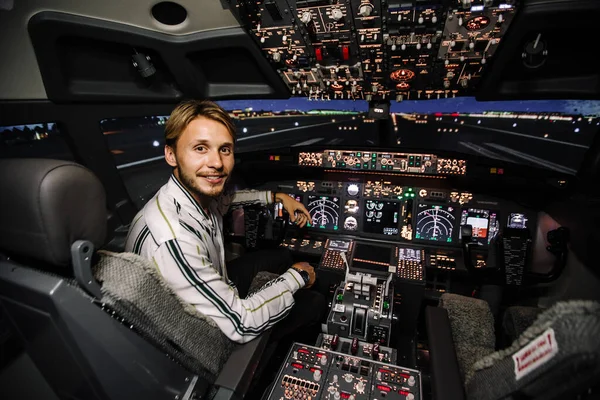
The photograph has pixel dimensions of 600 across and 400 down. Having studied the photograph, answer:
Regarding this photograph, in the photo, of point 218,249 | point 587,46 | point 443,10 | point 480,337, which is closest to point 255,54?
point 443,10

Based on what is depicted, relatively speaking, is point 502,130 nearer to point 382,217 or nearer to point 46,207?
point 382,217

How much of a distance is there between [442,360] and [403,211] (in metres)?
1.79

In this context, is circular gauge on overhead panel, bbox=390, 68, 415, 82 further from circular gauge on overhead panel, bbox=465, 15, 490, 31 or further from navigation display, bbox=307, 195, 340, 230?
navigation display, bbox=307, 195, 340, 230

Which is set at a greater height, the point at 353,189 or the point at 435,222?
the point at 353,189

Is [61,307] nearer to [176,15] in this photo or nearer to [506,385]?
[506,385]

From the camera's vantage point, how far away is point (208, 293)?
43.1 inches

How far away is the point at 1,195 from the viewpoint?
75 cm

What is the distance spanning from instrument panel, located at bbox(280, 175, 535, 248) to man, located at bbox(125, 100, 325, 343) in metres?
1.40

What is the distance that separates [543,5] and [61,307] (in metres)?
2.31

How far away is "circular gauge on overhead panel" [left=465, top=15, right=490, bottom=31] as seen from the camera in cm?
156

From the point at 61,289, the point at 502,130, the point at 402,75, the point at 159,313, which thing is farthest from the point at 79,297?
the point at 502,130

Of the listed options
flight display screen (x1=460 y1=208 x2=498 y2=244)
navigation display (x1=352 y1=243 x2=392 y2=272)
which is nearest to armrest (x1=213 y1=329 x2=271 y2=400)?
navigation display (x1=352 y1=243 x2=392 y2=272)

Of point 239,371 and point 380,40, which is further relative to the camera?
point 380,40

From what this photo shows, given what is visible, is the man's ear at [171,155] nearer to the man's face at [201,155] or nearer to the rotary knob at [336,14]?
the man's face at [201,155]
